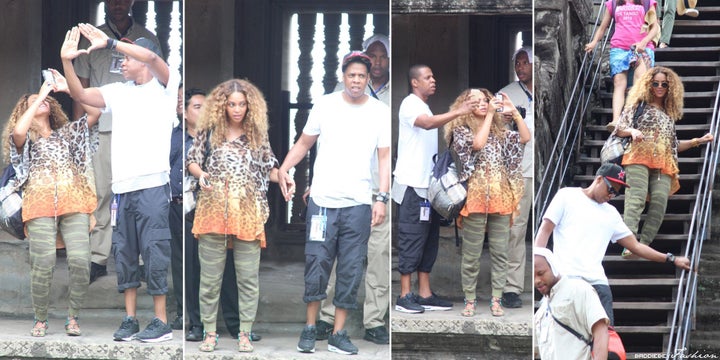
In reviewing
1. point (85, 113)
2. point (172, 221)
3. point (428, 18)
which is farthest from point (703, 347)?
point (85, 113)

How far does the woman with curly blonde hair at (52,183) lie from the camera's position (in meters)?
9.75

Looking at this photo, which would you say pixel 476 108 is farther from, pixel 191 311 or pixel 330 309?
pixel 191 311

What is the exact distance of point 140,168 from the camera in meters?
9.52

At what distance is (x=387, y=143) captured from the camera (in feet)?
30.3

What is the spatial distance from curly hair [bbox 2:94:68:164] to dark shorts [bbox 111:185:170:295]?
2.24ft

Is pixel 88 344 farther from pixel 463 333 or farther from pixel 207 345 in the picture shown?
pixel 463 333

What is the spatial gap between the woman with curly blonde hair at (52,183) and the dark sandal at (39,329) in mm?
44

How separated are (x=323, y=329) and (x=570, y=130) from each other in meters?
2.98

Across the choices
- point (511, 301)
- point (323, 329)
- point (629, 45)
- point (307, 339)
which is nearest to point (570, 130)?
point (629, 45)

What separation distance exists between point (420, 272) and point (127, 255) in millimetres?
1907

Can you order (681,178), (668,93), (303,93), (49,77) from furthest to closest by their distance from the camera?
1. (681,178)
2. (668,93)
3. (49,77)
4. (303,93)

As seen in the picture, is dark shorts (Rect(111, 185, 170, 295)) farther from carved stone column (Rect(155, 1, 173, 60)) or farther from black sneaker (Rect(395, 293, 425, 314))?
black sneaker (Rect(395, 293, 425, 314))

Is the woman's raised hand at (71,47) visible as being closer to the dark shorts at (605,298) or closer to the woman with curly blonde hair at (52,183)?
the woman with curly blonde hair at (52,183)

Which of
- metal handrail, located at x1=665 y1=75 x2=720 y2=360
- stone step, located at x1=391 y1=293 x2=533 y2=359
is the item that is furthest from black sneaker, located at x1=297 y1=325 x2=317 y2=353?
metal handrail, located at x1=665 y1=75 x2=720 y2=360
